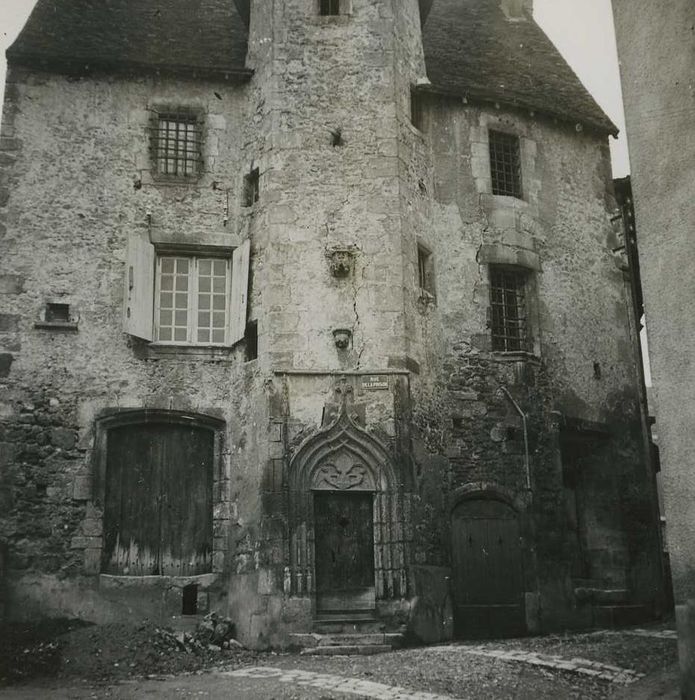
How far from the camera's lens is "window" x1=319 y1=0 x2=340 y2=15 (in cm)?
1424

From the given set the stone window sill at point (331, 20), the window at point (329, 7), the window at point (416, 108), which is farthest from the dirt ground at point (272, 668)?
the window at point (329, 7)

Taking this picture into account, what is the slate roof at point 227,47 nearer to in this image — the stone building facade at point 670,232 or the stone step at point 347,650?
the stone building facade at point 670,232

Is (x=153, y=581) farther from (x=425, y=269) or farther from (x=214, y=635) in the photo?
(x=425, y=269)

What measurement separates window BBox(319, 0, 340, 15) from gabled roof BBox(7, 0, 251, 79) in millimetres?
1445

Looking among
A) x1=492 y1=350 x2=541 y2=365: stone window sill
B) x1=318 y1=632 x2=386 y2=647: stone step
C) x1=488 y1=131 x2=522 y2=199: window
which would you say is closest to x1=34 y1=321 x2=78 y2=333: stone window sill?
x1=318 y1=632 x2=386 y2=647: stone step

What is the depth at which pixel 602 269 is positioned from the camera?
51.3ft

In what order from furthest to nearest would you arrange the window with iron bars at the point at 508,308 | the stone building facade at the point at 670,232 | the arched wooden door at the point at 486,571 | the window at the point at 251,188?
the window with iron bars at the point at 508,308, the window at the point at 251,188, the arched wooden door at the point at 486,571, the stone building facade at the point at 670,232

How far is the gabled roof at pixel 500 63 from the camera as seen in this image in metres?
15.0

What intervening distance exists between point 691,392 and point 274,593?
6.36 metres

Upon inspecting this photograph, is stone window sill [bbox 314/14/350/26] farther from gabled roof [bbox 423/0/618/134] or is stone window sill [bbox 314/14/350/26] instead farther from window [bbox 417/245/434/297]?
window [bbox 417/245/434/297]

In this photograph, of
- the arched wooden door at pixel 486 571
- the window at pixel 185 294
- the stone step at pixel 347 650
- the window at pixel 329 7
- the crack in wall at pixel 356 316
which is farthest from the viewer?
the window at pixel 329 7

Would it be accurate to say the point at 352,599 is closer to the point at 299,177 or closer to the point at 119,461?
the point at 119,461

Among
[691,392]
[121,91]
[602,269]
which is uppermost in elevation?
[121,91]

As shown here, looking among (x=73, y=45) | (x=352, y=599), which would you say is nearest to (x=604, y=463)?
(x=352, y=599)
